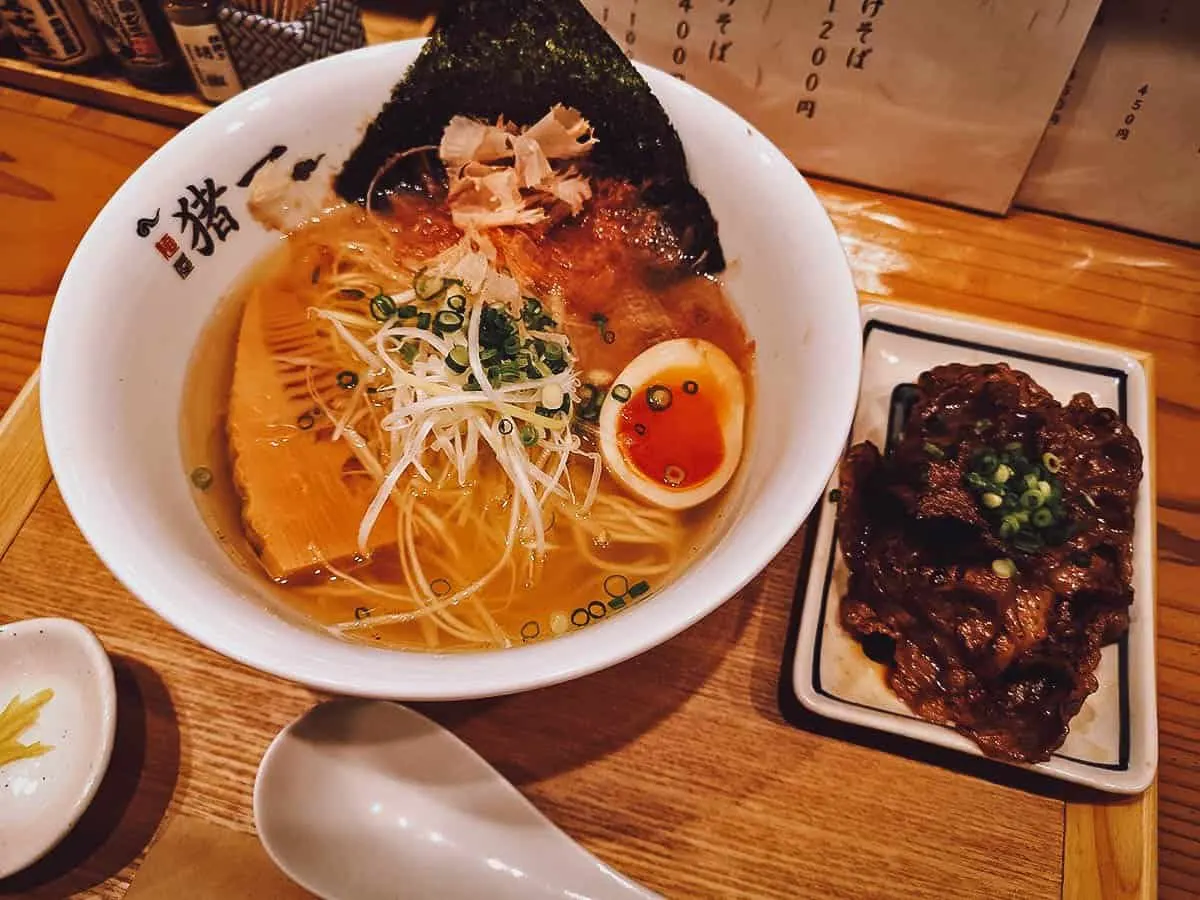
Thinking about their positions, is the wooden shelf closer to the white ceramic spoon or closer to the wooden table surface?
the wooden table surface

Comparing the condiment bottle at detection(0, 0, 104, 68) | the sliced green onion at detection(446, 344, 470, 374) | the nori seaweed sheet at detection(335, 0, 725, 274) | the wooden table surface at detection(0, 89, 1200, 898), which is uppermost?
the nori seaweed sheet at detection(335, 0, 725, 274)

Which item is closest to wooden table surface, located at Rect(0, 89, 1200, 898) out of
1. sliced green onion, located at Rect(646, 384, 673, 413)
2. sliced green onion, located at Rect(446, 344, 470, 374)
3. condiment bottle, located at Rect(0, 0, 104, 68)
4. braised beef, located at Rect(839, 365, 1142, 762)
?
braised beef, located at Rect(839, 365, 1142, 762)

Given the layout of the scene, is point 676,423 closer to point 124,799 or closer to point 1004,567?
point 1004,567

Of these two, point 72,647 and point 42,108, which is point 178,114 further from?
point 72,647

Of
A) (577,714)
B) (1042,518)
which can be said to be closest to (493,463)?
(577,714)

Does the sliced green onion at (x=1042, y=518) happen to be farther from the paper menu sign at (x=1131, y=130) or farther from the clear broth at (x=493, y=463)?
the paper menu sign at (x=1131, y=130)

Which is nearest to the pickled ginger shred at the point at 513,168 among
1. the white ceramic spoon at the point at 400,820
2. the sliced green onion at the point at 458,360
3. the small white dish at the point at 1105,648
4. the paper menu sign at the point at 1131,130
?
the sliced green onion at the point at 458,360
